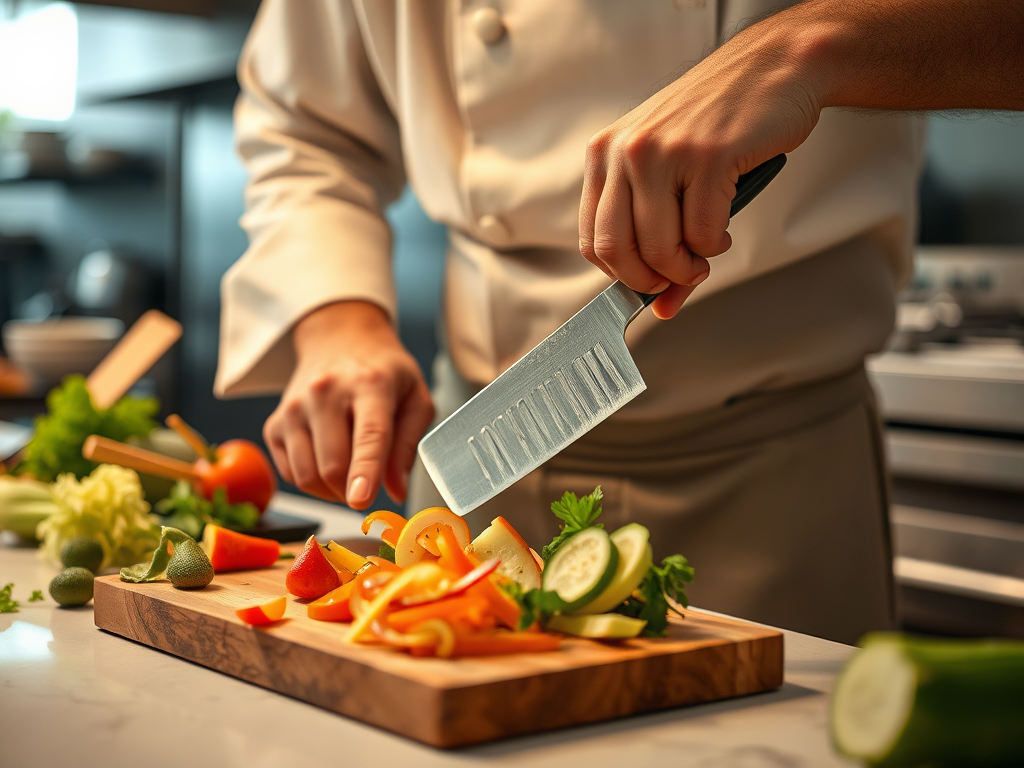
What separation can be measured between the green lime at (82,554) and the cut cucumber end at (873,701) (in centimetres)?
72

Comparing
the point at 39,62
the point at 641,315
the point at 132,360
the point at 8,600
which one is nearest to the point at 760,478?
the point at 641,315

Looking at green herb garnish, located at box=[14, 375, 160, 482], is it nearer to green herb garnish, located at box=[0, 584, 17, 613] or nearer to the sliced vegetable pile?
green herb garnish, located at box=[0, 584, 17, 613]

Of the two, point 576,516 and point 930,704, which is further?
point 576,516

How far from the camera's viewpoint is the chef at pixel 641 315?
1145 mm

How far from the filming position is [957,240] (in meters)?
2.52

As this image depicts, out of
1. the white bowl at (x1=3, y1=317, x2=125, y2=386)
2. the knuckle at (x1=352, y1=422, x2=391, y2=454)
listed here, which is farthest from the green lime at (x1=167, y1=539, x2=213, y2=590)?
the white bowl at (x1=3, y1=317, x2=125, y2=386)

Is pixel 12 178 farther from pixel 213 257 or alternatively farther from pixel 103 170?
pixel 213 257

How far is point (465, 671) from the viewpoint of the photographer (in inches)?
25.6

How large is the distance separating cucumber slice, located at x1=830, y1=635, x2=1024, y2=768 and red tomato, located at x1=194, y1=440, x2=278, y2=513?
88 centimetres

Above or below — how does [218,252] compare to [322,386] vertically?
below

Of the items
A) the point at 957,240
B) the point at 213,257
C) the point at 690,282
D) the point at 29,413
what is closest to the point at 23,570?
the point at 690,282

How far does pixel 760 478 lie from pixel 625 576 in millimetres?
507

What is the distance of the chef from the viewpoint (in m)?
1.14

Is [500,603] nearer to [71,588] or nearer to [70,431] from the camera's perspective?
[71,588]
